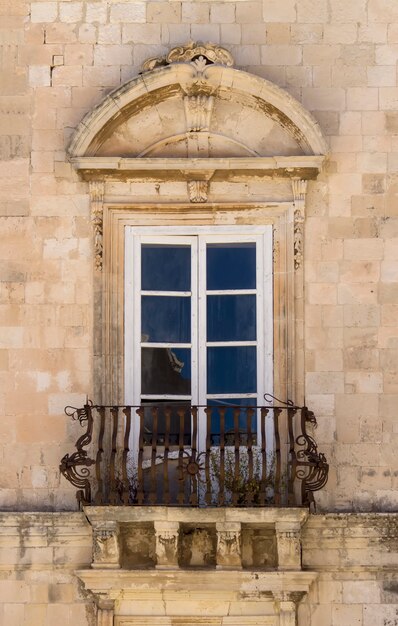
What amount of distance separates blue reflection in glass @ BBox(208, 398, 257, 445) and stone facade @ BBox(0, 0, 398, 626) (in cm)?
42

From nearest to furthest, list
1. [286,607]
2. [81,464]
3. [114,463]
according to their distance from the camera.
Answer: [286,607]
[81,464]
[114,463]

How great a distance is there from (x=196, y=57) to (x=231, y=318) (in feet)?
6.51

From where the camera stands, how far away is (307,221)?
12383mm

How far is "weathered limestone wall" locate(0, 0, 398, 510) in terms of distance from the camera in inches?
477

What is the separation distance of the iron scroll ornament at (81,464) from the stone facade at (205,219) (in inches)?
6.3

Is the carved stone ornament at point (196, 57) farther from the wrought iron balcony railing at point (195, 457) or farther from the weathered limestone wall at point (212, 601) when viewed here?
the weathered limestone wall at point (212, 601)

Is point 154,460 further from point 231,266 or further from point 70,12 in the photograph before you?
point 70,12

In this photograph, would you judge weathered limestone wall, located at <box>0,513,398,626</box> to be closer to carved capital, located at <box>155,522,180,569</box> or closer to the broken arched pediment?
carved capital, located at <box>155,522,180,569</box>

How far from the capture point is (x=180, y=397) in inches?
490

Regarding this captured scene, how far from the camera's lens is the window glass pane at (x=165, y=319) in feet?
41.1

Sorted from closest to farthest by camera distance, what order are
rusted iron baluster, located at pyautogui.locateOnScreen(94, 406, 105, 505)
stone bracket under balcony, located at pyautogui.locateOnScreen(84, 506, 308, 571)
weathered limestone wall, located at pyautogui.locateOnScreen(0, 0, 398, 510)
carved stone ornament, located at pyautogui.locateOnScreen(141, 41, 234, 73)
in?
stone bracket under balcony, located at pyautogui.locateOnScreen(84, 506, 308, 571) < rusted iron baluster, located at pyautogui.locateOnScreen(94, 406, 105, 505) < weathered limestone wall, located at pyautogui.locateOnScreen(0, 0, 398, 510) < carved stone ornament, located at pyautogui.locateOnScreen(141, 41, 234, 73)

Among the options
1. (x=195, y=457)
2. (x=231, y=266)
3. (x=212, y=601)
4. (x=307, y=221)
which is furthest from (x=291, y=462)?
(x=307, y=221)

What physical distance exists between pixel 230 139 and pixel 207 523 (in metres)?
2.93

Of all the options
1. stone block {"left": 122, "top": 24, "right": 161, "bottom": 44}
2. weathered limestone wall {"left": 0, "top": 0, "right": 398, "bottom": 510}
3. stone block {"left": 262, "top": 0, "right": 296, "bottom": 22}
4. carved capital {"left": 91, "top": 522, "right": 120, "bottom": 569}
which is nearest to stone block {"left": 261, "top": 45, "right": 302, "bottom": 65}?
weathered limestone wall {"left": 0, "top": 0, "right": 398, "bottom": 510}
